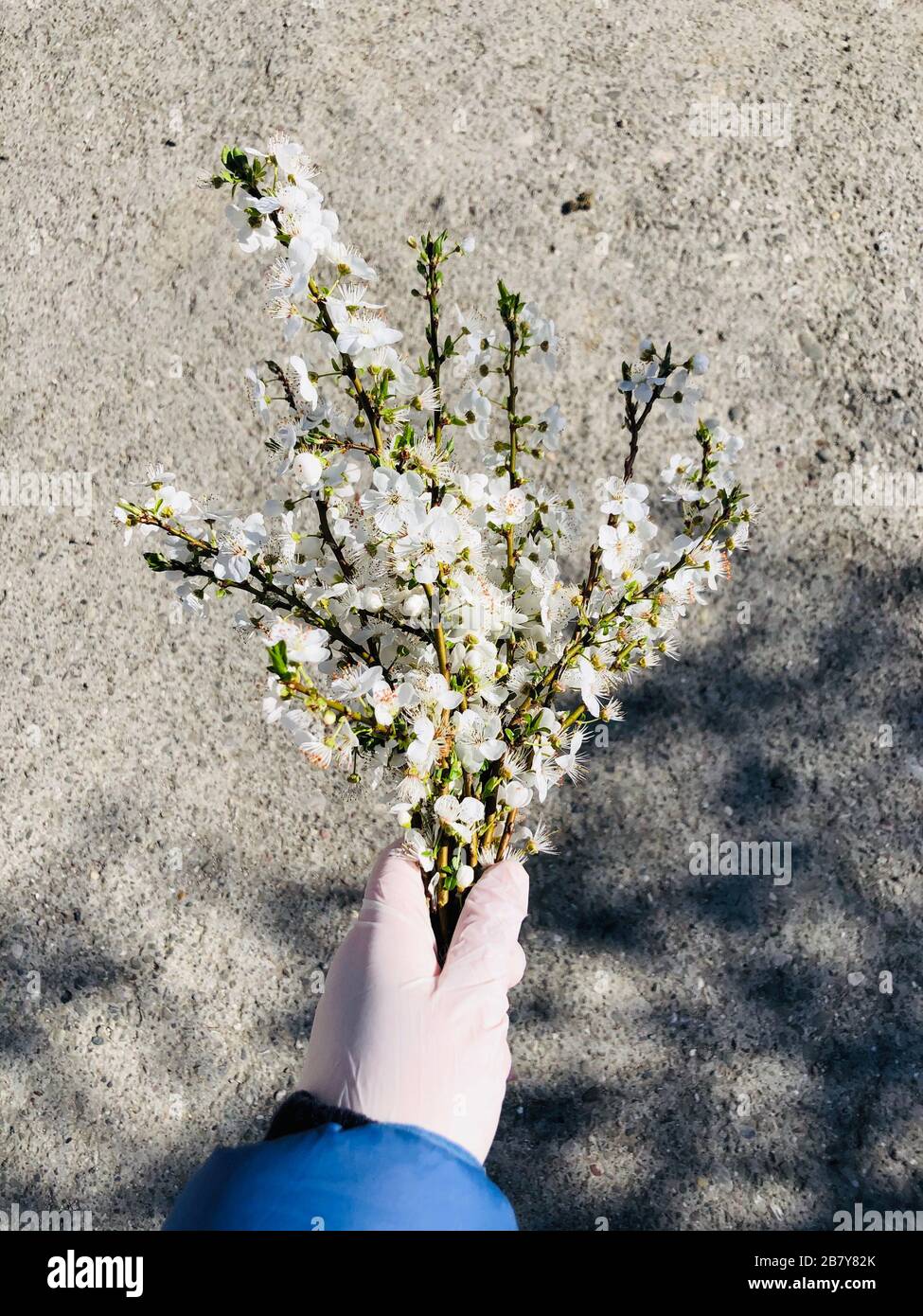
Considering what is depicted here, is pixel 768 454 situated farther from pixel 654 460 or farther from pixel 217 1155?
pixel 217 1155

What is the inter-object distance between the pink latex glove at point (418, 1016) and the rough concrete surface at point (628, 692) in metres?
1.00

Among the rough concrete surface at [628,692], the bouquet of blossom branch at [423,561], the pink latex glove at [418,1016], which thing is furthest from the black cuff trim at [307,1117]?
the rough concrete surface at [628,692]

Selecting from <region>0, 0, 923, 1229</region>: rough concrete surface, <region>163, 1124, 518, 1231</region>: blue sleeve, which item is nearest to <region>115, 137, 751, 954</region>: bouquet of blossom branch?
<region>163, 1124, 518, 1231</region>: blue sleeve

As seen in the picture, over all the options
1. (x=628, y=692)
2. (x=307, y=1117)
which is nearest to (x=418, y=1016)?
(x=307, y=1117)

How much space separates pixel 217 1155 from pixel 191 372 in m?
2.32

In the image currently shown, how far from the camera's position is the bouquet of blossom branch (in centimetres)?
129

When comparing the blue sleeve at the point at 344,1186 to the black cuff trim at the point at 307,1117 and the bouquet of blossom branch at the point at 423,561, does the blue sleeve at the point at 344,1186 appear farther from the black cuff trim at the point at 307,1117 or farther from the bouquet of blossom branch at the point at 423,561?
the bouquet of blossom branch at the point at 423,561

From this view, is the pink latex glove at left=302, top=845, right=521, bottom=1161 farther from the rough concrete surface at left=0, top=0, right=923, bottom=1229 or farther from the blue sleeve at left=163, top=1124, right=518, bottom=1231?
the rough concrete surface at left=0, top=0, right=923, bottom=1229

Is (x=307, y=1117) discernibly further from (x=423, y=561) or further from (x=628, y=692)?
(x=628, y=692)

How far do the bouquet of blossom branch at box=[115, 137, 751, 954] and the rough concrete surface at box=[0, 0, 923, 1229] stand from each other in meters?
1.43

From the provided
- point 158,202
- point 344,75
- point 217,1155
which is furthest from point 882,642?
point 158,202

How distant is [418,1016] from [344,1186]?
1.08 ft

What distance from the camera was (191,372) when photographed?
10.3 feet

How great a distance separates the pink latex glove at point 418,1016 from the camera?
6.02 ft
